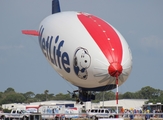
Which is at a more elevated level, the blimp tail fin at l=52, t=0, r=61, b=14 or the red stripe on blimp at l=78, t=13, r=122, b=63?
the blimp tail fin at l=52, t=0, r=61, b=14

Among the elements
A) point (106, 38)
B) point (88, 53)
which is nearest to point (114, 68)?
point (88, 53)

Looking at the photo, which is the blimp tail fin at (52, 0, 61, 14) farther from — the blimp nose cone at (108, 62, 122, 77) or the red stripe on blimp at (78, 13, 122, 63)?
the blimp nose cone at (108, 62, 122, 77)

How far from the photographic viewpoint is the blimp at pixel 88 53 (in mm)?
59062

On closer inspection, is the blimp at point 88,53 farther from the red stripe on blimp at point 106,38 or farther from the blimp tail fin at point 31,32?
the blimp tail fin at point 31,32

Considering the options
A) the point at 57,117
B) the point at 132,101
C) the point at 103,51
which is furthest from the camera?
the point at 132,101

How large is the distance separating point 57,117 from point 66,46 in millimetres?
7298

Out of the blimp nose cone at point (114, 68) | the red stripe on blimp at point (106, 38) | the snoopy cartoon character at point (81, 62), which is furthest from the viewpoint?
the snoopy cartoon character at point (81, 62)

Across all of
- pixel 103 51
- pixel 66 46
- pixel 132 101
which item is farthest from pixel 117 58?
pixel 132 101

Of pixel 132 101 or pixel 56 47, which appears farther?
pixel 132 101

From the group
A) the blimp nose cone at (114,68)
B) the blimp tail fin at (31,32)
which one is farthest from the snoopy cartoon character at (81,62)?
the blimp tail fin at (31,32)

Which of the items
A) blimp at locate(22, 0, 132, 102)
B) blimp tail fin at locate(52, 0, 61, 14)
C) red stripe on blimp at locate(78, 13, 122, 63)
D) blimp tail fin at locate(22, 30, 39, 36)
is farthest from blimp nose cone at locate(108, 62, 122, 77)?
blimp tail fin at locate(52, 0, 61, 14)

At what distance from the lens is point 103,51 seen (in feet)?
193

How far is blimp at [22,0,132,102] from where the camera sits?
59.1 m

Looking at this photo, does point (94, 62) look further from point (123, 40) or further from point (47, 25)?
point (47, 25)
